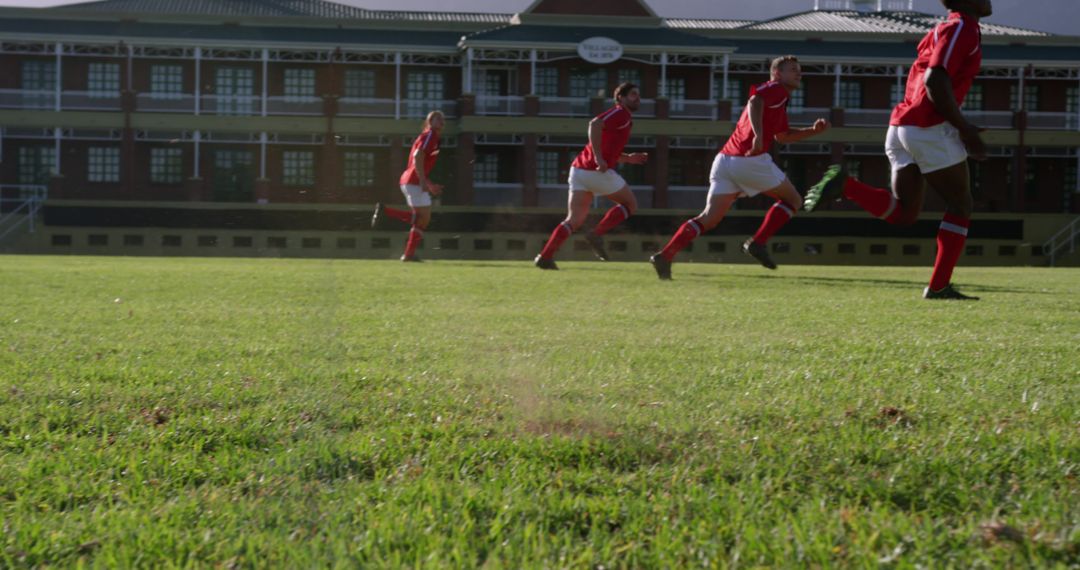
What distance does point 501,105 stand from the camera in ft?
118

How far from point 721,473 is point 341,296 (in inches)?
238

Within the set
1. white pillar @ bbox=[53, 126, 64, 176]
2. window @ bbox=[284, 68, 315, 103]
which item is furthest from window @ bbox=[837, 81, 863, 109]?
white pillar @ bbox=[53, 126, 64, 176]

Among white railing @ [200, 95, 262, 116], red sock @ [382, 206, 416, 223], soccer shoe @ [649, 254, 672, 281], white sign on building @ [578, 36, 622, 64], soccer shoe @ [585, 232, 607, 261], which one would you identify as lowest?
soccer shoe @ [649, 254, 672, 281]

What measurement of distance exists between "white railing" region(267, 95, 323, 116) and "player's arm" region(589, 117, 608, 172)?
83.7ft

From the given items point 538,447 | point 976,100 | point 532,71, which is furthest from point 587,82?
point 538,447

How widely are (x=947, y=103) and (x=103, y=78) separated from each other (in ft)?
Answer: 119

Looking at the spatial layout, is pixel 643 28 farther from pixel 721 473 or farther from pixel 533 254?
pixel 721 473

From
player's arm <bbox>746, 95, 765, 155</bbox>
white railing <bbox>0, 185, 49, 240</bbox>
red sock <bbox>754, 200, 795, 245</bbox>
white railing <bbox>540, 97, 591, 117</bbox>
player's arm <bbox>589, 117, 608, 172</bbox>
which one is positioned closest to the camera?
player's arm <bbox>746, 95, 765, 155</bbox>

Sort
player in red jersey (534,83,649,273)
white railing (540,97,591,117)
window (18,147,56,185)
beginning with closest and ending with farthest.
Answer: player in red jersey (534,83,649,273)
white railing (540,97,591,117)
window (18,147,56,185)

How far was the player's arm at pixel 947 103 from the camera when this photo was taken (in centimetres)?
715

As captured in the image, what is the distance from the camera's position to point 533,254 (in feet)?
97.8

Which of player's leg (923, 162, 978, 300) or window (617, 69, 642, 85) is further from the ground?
window (617, 69, 642, 85)

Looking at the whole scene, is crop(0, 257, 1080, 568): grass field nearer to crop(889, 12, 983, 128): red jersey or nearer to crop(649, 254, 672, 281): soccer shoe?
crop(889, 12, 983, 128): red jersey

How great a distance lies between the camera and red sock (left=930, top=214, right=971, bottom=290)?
7.73 m
